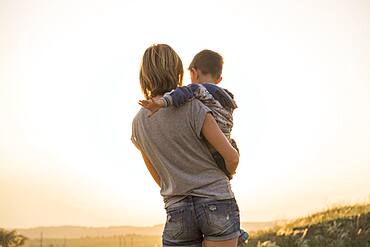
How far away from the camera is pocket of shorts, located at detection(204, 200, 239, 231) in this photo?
7.34ft

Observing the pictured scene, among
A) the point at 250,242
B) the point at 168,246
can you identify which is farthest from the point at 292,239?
the point at 168,246

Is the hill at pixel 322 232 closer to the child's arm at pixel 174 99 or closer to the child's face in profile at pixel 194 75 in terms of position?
the child's face in profile at pixel 194 75

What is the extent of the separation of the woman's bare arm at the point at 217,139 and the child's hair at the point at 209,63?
9.8 inches

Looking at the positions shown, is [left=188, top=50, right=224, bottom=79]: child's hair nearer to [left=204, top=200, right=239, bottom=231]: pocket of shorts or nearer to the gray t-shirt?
the gray t-shirt

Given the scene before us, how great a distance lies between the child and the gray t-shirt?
37mm

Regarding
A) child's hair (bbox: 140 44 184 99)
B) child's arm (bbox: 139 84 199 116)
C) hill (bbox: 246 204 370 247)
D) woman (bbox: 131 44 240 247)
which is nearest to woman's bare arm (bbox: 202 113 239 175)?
woman (bbox: 131 44 240 247)

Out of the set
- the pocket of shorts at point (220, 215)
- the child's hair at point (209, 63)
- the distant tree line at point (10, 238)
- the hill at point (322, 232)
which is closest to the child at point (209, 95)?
the child's hair at point (209, 63)

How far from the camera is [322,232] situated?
5387 mm

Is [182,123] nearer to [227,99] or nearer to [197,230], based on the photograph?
[227,99]

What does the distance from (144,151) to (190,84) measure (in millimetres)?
355

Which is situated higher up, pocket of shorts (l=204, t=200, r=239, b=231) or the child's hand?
the child's hand

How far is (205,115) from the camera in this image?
7.43 ft

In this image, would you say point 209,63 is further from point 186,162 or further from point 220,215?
point 220,215

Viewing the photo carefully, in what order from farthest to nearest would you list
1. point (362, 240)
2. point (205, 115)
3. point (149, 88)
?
1. point (362, 240)
2. point (149, 88)
3. point (205, 115)
